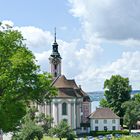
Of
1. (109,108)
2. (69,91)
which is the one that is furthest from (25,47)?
(109,108)

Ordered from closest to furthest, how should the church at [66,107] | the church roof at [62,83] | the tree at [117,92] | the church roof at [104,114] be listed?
the church at [66,107] < the church roof at [62,83] < the church roof at [104,114] < the tree at [117,92]

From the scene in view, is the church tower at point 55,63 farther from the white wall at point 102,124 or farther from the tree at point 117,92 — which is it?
the white wall at point 102,124

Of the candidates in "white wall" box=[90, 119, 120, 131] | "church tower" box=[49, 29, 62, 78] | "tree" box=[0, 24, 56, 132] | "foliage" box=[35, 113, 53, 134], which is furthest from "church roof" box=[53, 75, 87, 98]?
"tree" box=[0, 24, 56, 132]

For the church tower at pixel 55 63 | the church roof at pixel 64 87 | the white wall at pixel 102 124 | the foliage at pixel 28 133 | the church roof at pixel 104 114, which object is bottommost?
the foliage at pixel 28 133

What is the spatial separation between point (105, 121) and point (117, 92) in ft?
25.5

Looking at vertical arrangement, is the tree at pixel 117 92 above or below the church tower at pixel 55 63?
below

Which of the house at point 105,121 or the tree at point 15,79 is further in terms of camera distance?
the house at point 105,121

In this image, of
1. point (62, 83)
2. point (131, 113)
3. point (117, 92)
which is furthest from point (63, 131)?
point (117, 92)

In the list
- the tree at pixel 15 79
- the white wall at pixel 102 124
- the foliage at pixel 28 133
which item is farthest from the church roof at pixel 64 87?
the tree at pixel 15 79

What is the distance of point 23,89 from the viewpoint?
28.8m

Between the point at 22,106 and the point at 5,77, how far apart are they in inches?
121

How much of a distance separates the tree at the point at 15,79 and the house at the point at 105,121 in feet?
201

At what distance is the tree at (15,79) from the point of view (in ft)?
89.9

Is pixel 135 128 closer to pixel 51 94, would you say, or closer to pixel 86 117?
pixel 86 117
